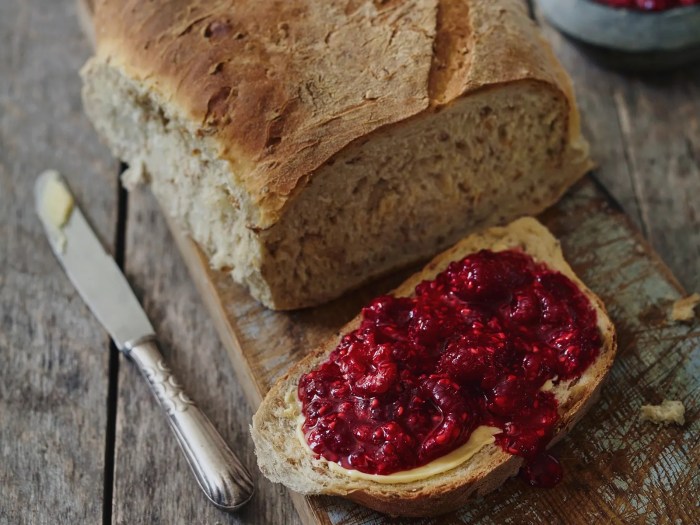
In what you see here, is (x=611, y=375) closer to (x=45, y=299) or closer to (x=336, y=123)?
(x=336, y=123)

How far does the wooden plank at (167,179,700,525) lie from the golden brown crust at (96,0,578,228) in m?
0.50

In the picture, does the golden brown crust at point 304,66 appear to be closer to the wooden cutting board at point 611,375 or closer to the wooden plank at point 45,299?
the wooden cutting board at point 611,375

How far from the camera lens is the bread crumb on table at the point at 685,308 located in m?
3.26

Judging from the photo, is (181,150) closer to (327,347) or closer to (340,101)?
(340,101)

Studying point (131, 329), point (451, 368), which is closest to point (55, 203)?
point (131, 329)

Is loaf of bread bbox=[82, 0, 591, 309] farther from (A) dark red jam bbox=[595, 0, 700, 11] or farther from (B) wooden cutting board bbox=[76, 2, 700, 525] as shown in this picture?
(A) dark red jam bbox=[595, 0, 700, 11]

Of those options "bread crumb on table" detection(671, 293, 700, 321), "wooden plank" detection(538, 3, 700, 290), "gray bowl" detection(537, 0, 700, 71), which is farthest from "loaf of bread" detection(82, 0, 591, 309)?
"bread crumb on table" detection(671, 293, 700, 321)

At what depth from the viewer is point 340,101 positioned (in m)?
3.12

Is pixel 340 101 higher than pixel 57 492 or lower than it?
higher

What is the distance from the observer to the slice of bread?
8.82 ft

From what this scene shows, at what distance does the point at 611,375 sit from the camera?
3162 millimetres

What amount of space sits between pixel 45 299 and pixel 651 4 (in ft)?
9.92

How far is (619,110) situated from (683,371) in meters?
1.60

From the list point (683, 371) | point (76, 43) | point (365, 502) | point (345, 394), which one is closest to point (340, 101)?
point (345, 394)
